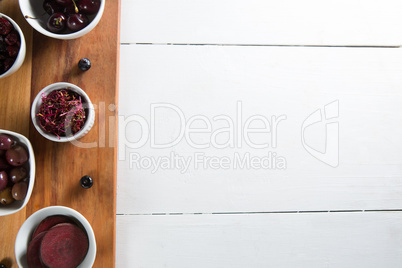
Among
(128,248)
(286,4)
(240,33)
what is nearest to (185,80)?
(240,33)

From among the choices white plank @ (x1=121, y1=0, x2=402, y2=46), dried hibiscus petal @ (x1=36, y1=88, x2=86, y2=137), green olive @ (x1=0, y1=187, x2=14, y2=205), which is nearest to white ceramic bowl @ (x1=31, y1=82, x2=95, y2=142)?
dried hibiscus petal @ (x1=36, y1=88, x2=86, y2=137)

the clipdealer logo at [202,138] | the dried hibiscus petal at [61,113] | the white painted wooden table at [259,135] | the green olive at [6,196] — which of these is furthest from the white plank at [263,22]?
the green olive at [6,196]

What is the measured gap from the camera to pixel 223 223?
0.87 m

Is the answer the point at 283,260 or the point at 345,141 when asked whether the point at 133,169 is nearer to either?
the point at 283,260

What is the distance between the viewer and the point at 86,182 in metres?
0.67

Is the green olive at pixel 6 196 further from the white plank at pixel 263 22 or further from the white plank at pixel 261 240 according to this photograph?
the white plank at pixel 263 22

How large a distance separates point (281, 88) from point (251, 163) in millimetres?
204

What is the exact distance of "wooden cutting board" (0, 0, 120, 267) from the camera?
2.22 ft

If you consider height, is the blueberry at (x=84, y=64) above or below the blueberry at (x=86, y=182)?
above

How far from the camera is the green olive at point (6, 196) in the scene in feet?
2.08

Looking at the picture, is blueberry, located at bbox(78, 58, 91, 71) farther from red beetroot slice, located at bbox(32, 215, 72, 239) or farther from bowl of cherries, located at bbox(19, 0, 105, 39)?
red beetroot slice, located at bbox(32, 215, 72, 239)

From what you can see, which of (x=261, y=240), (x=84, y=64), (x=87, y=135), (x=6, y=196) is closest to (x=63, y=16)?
(x=84, y=64)

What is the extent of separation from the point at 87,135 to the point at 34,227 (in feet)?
0.63

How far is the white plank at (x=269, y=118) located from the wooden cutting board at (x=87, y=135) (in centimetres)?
18
